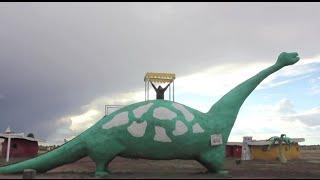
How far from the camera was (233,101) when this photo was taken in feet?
55.8

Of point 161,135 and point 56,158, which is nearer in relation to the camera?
A: point 161,135

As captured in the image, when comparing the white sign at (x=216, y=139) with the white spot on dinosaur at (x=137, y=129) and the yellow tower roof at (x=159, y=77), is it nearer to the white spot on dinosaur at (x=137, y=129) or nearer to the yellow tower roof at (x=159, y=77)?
the white spot on dinosaur at (x=137, y=129)

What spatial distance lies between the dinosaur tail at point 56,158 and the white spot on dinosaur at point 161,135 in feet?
8.69

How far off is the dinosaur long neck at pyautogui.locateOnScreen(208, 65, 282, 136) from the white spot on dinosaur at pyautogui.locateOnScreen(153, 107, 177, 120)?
1.79 meters

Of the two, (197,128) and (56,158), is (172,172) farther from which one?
(56,158)

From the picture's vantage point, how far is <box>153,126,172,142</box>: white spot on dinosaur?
15.2 metres

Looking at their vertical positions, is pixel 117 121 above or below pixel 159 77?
below

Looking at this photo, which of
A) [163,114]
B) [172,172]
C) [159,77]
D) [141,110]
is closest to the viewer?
[163,114]

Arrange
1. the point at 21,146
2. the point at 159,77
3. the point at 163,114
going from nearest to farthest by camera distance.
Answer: the point at 163,114
the point at 159,77
the point at 21,146

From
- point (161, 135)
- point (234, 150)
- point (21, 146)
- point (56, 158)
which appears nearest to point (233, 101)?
point (161, 135)

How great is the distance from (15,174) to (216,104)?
315 inches

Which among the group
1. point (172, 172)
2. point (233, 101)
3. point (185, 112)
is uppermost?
point (233, 101)

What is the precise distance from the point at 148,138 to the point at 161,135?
47cm

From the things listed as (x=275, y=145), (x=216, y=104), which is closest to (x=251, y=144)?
(x=275, y=145)
